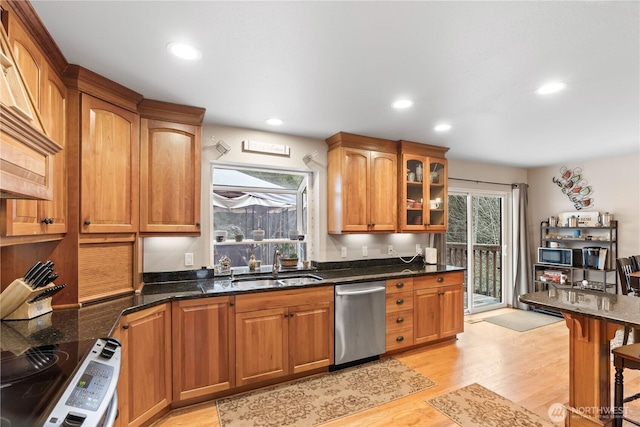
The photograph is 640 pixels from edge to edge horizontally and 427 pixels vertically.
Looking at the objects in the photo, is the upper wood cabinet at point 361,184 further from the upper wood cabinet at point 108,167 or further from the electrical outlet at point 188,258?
the upper wood cabinet at point 108,167

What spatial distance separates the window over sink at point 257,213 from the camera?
11.1ft

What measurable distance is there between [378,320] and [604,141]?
11.3 ft

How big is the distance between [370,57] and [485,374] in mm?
2991

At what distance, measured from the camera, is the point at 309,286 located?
9.62 feet

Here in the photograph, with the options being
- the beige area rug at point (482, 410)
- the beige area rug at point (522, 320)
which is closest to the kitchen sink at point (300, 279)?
the beige area rug at point (482, 410)

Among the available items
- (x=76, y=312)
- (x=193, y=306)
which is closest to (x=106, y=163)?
(x=76, y=312)

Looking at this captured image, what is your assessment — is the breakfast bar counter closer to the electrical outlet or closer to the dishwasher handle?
the dishwasher handle

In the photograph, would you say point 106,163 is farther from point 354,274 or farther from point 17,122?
point 354,274

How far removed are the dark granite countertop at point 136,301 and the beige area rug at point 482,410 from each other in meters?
1.18

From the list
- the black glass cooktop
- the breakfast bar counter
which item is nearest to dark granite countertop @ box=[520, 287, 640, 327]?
the breakfast bar counter

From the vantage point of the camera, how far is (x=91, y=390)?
3.82ft

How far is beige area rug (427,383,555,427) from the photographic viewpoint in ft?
7.56

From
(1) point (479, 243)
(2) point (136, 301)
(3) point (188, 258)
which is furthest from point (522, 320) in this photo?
(2) point (136, 301)

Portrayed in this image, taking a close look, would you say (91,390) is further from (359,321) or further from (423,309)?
(423,309)
